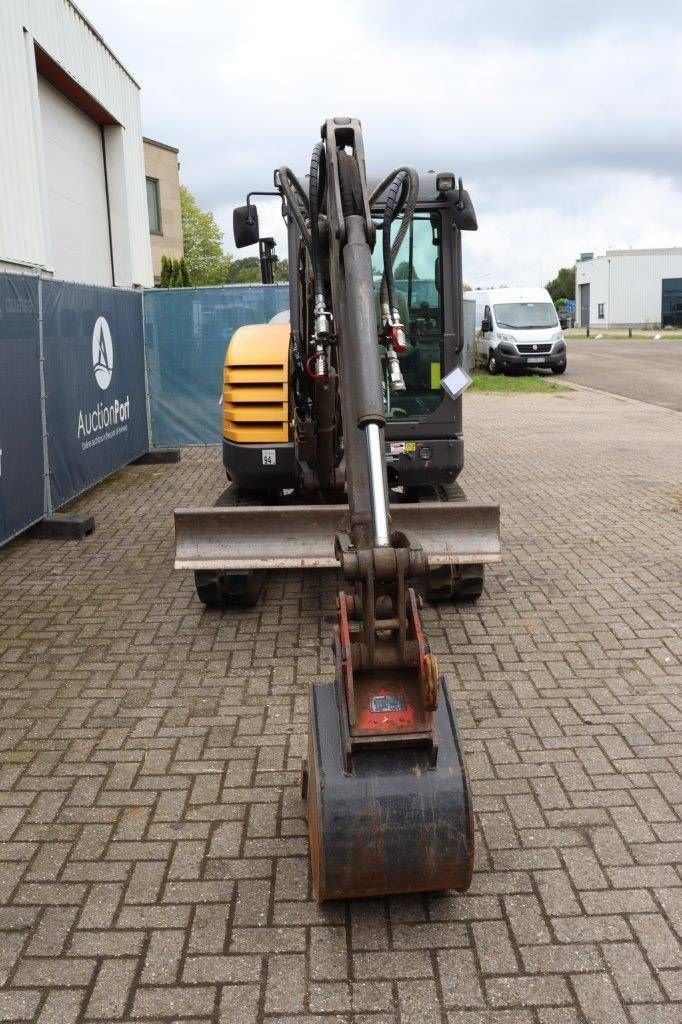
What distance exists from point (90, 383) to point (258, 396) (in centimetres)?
449

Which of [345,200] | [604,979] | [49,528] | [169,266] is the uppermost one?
[169,266]

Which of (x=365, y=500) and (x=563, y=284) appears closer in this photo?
(x=365, y=500)

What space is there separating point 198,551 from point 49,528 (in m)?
3.31

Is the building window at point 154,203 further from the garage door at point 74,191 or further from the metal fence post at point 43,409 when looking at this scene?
the metal fence post at point 43,409

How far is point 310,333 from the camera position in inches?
240

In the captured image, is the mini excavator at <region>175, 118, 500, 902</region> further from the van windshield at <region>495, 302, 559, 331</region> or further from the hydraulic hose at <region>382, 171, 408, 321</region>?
the van windshield at <region>495, 302, 559, 331</region>

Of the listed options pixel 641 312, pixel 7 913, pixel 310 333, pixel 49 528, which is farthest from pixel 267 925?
pixel 641 312

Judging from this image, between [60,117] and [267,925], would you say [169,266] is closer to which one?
[60,117]

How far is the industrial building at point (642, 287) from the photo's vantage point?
2972 inches

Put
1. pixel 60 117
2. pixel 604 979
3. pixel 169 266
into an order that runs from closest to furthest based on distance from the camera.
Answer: pixel 604 979 < pixel 60 117 < pixel 169 266

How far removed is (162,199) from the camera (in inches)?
1671

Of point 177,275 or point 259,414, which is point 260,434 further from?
point 177,275

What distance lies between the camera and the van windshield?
98.5 ft

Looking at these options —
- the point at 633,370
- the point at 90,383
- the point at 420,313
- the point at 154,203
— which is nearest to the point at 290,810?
the point at 420,313
